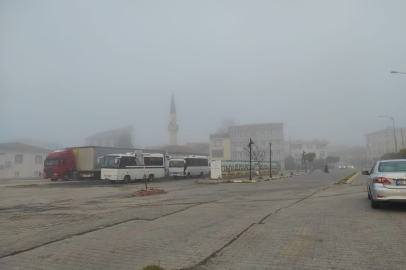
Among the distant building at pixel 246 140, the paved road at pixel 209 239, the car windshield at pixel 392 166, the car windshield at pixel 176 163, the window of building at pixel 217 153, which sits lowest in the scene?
the paved road at pixel 209 239

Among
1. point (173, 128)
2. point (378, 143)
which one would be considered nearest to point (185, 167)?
point (173, 128)

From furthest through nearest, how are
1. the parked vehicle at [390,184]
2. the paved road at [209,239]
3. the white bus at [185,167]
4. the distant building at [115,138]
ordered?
the distant building at [115,138], the white bus at [185,167], the parked vehicle at [390,184], the paved road at [209,239]

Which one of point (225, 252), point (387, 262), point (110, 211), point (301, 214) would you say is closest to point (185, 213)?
point (110, 211)

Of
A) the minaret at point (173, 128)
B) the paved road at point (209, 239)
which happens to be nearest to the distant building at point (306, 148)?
the minaret at point (173, 128)

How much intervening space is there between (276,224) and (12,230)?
621 centimetres

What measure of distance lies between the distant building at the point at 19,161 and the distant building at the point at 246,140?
45704mm

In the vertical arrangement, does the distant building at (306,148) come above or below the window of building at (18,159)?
above

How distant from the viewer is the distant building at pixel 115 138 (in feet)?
281

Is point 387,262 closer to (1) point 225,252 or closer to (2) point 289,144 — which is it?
(1) point 225,252

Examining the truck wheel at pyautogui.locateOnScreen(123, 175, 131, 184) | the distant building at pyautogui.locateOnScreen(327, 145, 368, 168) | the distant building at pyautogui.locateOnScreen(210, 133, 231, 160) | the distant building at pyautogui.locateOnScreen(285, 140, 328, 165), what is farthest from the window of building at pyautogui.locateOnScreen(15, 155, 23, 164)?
the distant building at pyautogui.locateOnScreen(327, 145, 368, 168)

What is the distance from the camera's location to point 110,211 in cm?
955

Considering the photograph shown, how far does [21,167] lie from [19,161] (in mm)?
1189

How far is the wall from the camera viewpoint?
52.1 metres

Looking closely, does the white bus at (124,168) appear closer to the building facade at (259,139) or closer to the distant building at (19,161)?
the distant building at (19,161)
